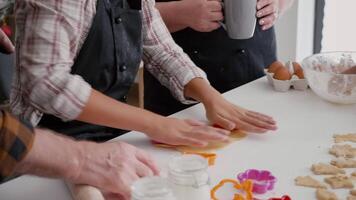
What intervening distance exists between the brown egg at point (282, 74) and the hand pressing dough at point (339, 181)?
44 cm

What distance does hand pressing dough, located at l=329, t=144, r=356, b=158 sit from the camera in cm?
85

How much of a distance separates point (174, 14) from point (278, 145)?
0.52 meters

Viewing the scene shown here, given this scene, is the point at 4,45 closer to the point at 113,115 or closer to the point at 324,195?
the point at 113,115

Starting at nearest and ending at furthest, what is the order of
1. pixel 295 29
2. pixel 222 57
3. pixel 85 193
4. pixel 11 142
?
pixel 11 142 → pixel 85 193 → pixel 222 57 → pixel 295 29

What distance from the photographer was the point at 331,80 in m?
1.07

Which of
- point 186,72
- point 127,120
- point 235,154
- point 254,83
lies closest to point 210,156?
point 235,154

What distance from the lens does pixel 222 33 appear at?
131 centimetres

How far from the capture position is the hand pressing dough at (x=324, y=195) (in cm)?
71

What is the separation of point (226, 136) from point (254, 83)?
372mm

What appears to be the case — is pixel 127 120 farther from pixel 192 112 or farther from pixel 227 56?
pixel 227 56

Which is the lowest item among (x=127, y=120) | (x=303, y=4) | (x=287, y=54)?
(x=287, y=54)

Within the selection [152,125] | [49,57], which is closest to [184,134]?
[152,125]

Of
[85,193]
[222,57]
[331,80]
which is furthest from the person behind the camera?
[222,57]

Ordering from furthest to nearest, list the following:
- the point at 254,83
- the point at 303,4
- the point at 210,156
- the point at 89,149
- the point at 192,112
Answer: the point at 303,4, the point at 254,83, the point at 192,112, the point at 210,156, the point at 89,149
